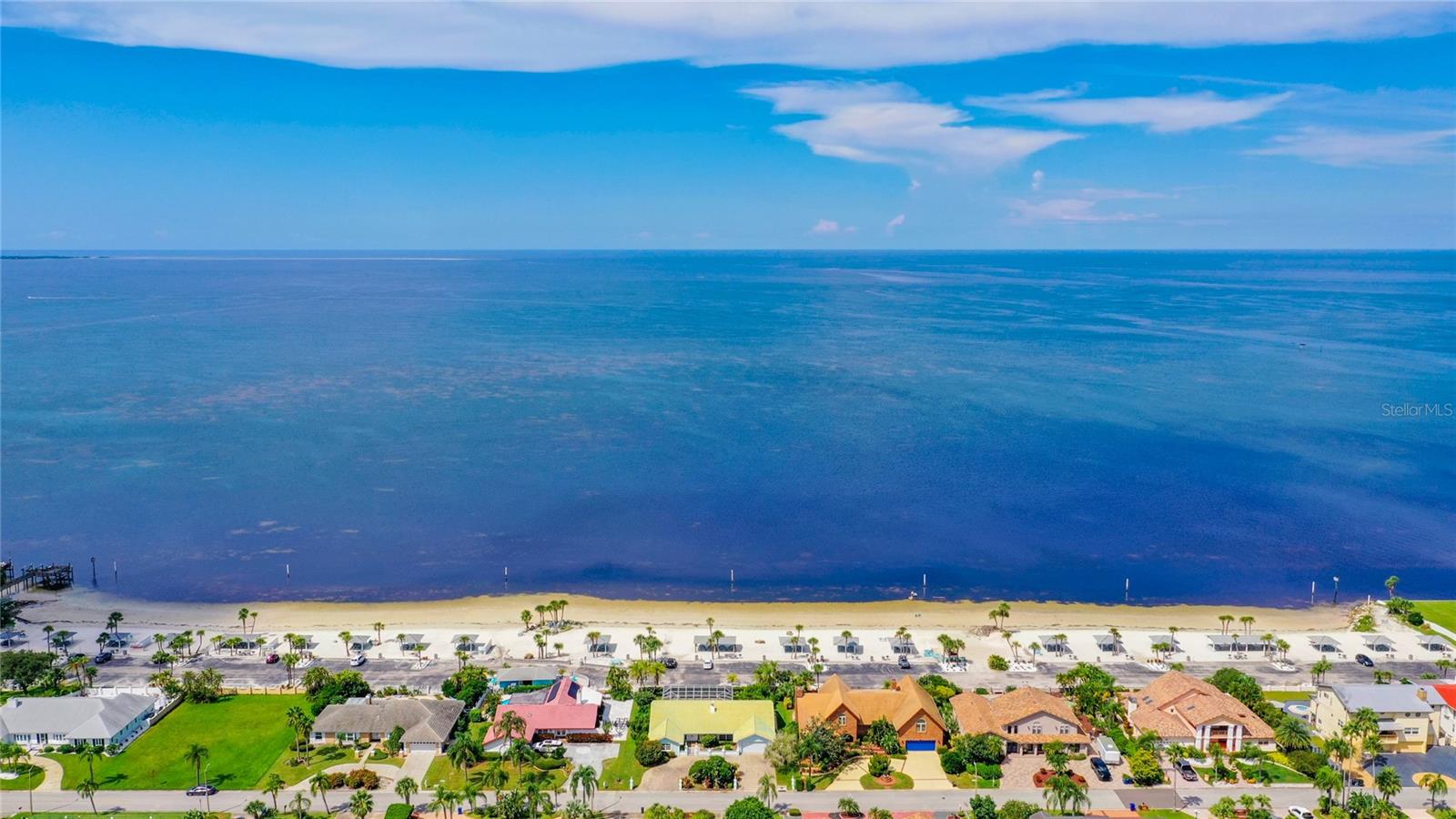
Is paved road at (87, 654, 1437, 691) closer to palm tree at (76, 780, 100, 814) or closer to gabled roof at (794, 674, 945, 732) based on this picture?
gabled roof at (794, 674, 945, 732)

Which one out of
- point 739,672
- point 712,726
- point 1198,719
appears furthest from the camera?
point 739,672

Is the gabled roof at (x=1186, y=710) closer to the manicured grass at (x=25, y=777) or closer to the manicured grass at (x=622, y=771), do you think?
the manicured grass at (x=622, y=771)

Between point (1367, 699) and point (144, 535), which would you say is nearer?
point (1367, 699)

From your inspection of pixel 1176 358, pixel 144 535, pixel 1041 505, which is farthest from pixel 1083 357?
pixel 144 535

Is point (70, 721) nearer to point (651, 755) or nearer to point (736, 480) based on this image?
point (651, 755)

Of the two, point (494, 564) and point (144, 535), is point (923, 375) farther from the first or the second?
point (144, 535)

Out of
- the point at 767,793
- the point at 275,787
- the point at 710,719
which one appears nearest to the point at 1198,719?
the point at 767,793

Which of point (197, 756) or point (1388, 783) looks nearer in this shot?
point (1388, 783)

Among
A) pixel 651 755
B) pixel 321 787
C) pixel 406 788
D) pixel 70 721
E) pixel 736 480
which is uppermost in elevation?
pixel 736 480
